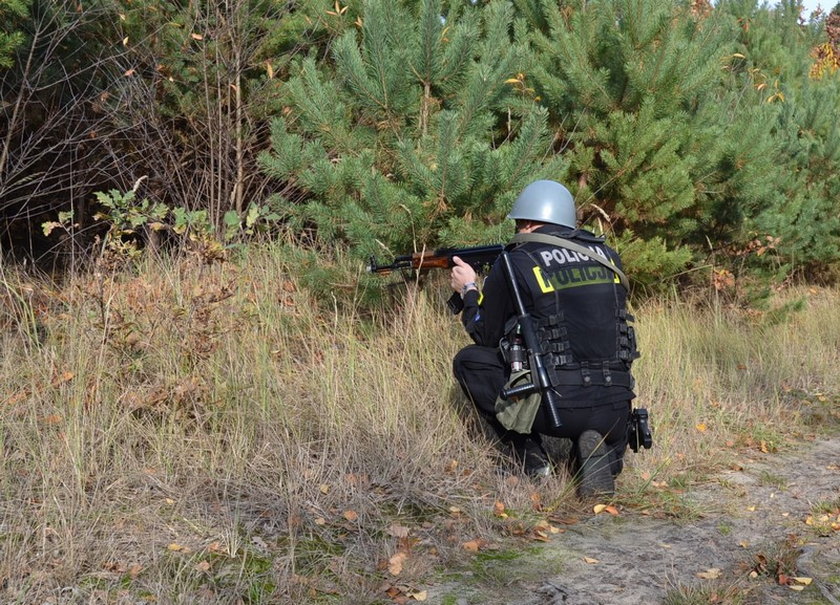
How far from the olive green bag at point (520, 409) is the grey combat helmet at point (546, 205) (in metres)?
0.87

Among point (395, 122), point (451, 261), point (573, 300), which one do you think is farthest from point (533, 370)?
point (395, 122)

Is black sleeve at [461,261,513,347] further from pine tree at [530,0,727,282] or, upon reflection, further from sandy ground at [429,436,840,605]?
pine tree at [530,0,727,282]

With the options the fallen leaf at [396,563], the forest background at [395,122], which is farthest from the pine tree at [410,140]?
the fallen leaf at [396,563]

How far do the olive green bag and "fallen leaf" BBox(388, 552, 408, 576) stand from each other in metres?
1.13

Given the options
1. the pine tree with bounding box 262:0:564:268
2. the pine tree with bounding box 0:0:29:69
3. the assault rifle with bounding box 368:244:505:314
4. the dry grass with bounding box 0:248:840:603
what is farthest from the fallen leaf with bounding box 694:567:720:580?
the pine tree with bounding box 0:0:29:69

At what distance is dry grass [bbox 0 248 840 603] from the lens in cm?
368

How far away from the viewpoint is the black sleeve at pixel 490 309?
Result: 4.90 meters

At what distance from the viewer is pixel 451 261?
18.2ft

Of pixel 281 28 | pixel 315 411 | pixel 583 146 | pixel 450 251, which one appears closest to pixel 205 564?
pixel 315 411

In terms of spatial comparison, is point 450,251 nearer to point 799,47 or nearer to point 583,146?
point 583,146

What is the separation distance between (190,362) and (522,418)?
75.8 inches

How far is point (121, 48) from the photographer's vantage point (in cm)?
826

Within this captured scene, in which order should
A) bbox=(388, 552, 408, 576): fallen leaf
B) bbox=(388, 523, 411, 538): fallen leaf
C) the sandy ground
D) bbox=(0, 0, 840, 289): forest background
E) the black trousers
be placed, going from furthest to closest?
bbox=(0, 0, 840, 289): forest background
the black trousers
bbox=(388, 523, 411, 538): fallen leaf
bbox=(388, 552, 408, 576): fallen leaf
the sandy ground

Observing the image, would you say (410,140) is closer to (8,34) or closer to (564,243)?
(564,243)
